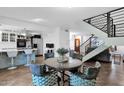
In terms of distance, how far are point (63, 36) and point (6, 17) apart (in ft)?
13.4

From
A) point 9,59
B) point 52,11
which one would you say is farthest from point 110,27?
point 9,59

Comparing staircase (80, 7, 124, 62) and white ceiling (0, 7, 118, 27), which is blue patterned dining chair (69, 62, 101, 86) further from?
white ceiling (0, 7, 118, 27)

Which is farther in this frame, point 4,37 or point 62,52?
point 4,37

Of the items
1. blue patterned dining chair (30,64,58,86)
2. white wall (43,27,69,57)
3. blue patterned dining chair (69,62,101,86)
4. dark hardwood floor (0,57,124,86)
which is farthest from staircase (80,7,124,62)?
white wall (43,27,69,57)

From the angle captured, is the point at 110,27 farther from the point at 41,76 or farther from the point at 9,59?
the point at 9,59

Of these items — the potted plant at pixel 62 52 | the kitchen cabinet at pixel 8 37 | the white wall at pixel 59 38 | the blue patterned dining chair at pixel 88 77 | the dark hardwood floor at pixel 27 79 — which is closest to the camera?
the blue patterned dining chair at pixel 88 77

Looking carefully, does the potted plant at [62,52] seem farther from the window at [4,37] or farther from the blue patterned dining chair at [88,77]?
the window at [4,37]

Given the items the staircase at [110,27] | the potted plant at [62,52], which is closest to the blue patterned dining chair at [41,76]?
the potted plant at [62,52]

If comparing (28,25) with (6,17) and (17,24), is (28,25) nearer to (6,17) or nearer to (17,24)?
(17,24)

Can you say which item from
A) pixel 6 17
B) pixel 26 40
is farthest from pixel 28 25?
pixel 26 40

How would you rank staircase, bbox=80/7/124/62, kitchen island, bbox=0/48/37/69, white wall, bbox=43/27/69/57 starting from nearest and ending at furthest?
staircase, bbox=80/7/124/62
kitchen island, bbox=0/48/37/69
white wall, bbox=43/27/69/57

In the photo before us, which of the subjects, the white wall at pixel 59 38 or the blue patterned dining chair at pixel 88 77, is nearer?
the blue patterned dining chair at pixel 88 77
